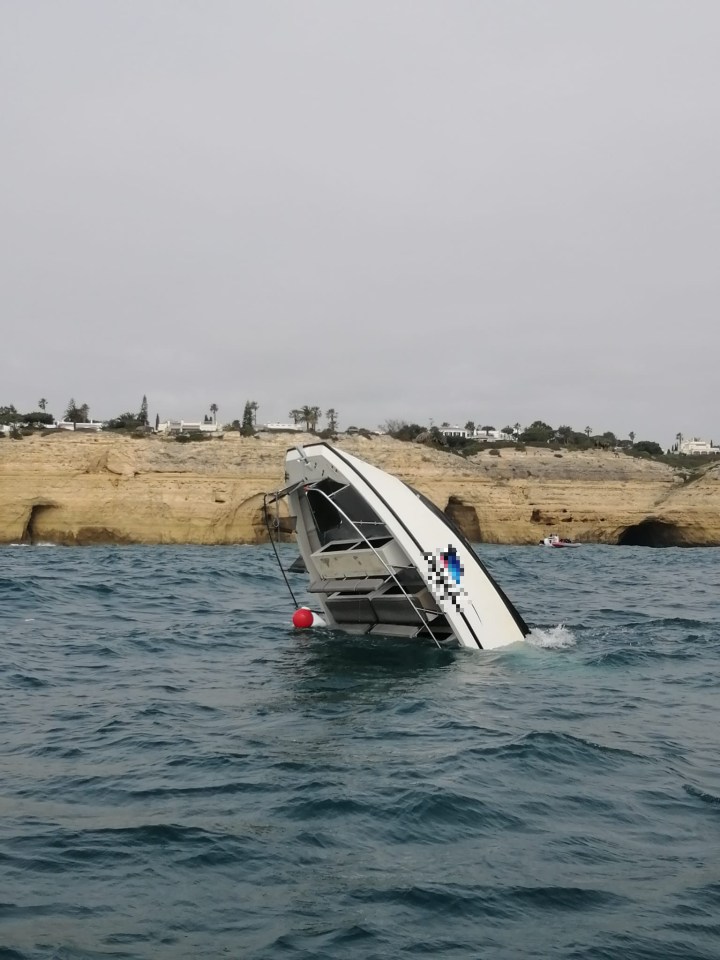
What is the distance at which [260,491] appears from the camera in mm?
47812

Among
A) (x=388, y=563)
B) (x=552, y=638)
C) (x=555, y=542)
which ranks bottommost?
(x=555, y=542)

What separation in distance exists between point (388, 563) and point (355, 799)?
695 cm

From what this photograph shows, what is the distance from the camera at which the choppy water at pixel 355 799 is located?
484cm

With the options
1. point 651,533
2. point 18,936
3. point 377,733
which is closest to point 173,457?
point 651,533

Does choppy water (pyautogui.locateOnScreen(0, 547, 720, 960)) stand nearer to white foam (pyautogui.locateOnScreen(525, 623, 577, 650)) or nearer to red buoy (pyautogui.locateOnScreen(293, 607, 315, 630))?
white foam (pyautogui.locateOnScreen(525, 623, 577, 650))

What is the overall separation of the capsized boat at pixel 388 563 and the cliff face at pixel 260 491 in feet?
107

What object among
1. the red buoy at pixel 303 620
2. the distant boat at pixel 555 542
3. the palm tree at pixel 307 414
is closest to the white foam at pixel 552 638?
the red buoy at pixel 303 620

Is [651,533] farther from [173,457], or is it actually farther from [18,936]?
[18,936]

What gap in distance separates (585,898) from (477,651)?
7657 mm

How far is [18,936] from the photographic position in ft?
15.2

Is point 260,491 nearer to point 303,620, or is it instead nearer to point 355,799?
point 303,620

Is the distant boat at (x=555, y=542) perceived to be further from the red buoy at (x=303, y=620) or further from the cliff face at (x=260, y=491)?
the red buoy at (x=303, y=620)

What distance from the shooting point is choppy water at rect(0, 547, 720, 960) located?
484 cm

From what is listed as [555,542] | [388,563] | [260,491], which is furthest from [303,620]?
[555,542]
